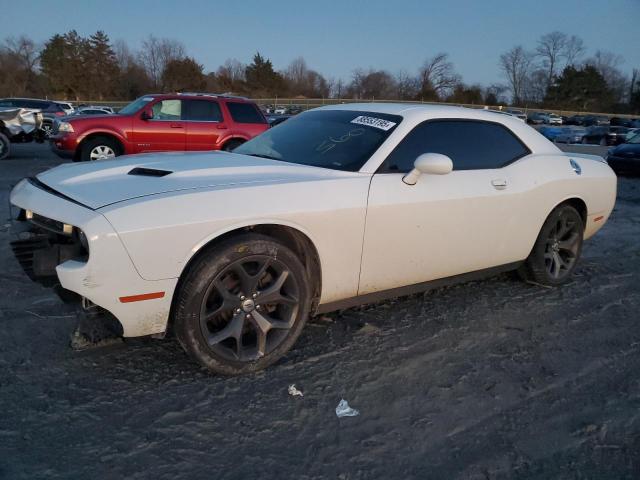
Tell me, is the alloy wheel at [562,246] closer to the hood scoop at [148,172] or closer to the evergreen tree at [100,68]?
the hood scoop at [148,172]

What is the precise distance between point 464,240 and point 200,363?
6.44 feet

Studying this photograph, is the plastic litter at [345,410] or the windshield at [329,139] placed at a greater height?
the windshield at [329,139]

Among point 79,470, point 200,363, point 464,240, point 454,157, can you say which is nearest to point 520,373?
point 464,240

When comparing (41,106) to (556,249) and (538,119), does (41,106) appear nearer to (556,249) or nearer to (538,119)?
(556,249)

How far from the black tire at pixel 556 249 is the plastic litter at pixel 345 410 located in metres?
2.45

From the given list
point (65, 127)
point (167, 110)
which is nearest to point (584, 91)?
point (167, 110)

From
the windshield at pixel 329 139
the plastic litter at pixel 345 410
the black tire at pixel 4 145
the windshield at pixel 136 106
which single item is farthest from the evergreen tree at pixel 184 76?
the plastic litter at pixel 345 410

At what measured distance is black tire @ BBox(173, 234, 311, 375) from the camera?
8.49 feet

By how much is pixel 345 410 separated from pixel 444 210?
4.94ft

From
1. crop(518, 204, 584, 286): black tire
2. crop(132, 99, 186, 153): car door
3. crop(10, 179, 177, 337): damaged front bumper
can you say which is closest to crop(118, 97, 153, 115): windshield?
crop(132, 99, 186, 153): car door

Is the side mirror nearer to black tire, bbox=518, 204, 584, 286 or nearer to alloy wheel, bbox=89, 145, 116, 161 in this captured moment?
black tire, bbox=518, 204, 584, 286

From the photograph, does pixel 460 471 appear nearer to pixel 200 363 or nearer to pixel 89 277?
pixel 200 363

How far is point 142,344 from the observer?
311cm

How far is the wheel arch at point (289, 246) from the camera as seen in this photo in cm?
263
